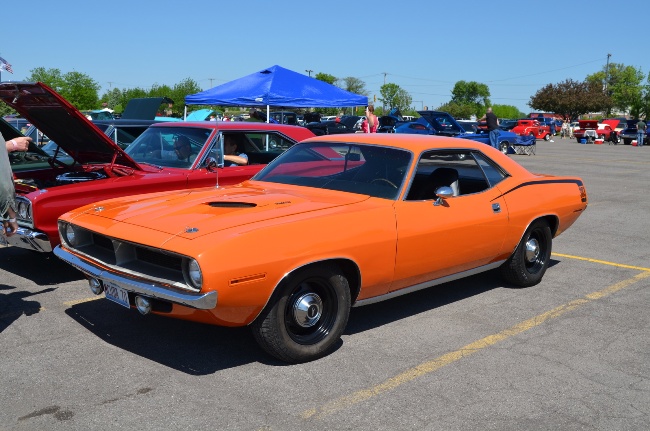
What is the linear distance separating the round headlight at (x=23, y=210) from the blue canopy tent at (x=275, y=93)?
33.2 ft

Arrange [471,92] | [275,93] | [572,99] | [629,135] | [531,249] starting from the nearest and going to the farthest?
1. [531,249]
2. [275,93]
3. [629,135]
4. [572,99]
5. [471,92]

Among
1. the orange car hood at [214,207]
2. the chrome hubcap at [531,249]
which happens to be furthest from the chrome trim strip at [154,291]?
the chrome hubcap at [531,249]

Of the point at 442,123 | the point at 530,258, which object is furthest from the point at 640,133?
the point at 530,258

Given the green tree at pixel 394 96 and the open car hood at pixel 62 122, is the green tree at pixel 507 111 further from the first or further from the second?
the open car hood at pixel 62 122

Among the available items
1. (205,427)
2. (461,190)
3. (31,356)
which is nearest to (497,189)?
(461,190)

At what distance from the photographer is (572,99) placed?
72250 mm

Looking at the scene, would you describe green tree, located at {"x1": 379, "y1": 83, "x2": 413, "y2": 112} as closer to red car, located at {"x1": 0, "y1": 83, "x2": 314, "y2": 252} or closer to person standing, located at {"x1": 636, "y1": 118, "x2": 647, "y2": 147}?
person standing, located at {"x1": 636, "y1": 118, "x2": 647, "y2": 147}

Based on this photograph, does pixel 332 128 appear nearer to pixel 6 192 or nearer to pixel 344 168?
pixel 344 168

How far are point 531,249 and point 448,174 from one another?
1.25 meters

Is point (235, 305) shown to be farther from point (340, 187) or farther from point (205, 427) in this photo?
point (340, 187)

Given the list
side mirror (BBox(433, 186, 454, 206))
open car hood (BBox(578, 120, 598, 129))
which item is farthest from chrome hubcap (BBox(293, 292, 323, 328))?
open car hood (BBox(578, 120, 598, 129))

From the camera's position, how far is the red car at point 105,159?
572 centimetres

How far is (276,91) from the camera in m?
15.6

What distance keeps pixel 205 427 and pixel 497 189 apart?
3356 mm
